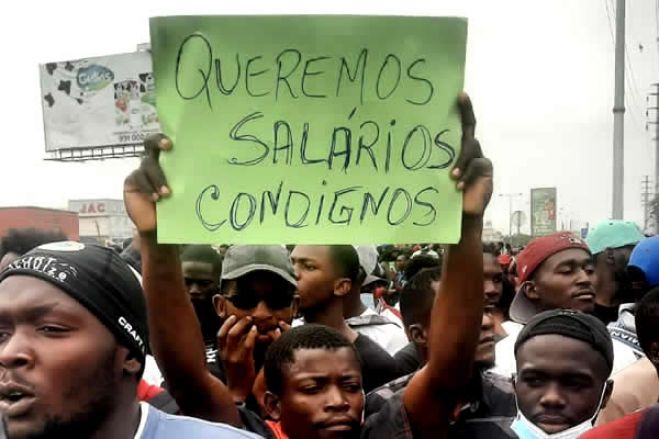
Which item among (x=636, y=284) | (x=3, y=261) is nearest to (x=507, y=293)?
(x=636, y=284)

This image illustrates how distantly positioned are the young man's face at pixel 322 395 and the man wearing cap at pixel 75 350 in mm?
766

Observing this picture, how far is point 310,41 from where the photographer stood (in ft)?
7.30

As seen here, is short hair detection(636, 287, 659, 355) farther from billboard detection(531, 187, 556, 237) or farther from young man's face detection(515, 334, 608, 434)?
billboard detection(531, 187, 556, 237)

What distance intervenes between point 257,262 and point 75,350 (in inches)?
55.3

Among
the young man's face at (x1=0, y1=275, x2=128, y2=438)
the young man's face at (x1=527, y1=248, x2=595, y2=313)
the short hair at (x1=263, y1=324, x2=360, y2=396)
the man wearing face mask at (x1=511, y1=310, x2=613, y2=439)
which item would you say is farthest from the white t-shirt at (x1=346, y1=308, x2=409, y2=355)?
the young man's face at (x1=0, y1=275, x2=128, y2=438)

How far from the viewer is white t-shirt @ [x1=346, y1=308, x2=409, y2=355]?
14.8 ft

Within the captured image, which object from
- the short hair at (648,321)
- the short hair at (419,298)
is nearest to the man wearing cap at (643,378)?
the short hair at (648,321)

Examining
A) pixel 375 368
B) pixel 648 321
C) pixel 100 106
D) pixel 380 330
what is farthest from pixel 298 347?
pixel 100 106

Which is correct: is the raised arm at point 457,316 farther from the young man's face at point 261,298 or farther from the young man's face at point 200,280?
the young man's face at point 200,280

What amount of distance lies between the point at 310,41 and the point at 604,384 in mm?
1407

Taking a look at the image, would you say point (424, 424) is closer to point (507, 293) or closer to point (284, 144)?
point (284, 144)

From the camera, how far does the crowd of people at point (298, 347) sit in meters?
1.85

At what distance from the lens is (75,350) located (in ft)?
6.00

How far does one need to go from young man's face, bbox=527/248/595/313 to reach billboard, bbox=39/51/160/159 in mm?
35972
